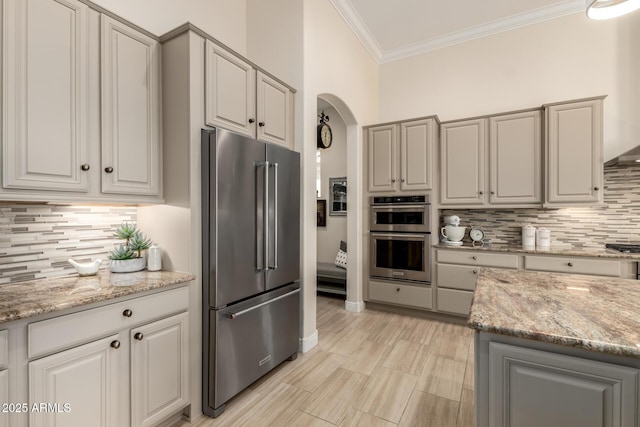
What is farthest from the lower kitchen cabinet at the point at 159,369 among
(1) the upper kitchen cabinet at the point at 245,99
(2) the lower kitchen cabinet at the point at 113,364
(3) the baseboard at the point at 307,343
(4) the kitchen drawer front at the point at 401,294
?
(4) the kitchen drawer front at the point at 401,294

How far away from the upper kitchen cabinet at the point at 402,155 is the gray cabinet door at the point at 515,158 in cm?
68

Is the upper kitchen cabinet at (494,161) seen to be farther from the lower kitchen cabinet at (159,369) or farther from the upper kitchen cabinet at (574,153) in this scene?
the lower kitchen cabinet at (159,369)

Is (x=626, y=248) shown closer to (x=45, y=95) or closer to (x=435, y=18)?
(x=435, y=18)

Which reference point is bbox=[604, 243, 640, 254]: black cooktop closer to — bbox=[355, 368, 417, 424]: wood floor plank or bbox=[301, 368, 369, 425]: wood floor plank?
bbox=[355, 368, 417, 424]: wood floor plank

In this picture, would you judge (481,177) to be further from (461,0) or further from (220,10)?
(220,10)

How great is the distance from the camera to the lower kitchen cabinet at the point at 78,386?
1241 millimetres

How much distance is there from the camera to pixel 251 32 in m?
3.04

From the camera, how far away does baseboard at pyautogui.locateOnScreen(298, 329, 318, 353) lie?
2.69m

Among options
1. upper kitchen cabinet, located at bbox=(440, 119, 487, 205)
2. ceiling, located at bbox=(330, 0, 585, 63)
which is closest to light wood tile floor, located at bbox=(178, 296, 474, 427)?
upper kitchen cabinet, located at bbox=(440, 119, 487, 205)

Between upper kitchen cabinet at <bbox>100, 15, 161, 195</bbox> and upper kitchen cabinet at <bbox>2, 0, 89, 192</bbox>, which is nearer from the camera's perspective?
upper kitchen cabinet at <bbox>2, 0, 89, 192</bbox>

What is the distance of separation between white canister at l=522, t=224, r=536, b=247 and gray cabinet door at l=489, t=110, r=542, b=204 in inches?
13.3

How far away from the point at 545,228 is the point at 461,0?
2.82 metres

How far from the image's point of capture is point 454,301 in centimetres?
342

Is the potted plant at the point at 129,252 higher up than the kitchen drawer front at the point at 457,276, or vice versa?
the potted plant at the point at 129,252
